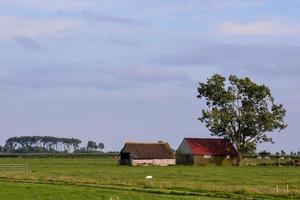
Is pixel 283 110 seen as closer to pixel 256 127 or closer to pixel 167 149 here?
pixel 256 127

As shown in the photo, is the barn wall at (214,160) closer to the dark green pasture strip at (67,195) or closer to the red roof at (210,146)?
the red roof at (210,146)

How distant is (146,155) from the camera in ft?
378

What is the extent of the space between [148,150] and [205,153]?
9.99m

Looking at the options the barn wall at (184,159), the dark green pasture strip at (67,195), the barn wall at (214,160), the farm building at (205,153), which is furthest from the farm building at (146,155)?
the dark green pasture strip at (67,195)

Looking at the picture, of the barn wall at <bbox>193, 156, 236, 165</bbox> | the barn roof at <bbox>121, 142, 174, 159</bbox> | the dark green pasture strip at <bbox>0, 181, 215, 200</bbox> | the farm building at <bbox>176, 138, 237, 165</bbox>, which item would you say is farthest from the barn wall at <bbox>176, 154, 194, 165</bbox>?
the dark green pasture strip at <bbox>0, 181, 215, 200</bbox>

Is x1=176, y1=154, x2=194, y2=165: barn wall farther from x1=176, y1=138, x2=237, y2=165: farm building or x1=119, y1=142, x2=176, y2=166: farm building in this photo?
x1=119, y1=142, x2=176, y2=166: farm building

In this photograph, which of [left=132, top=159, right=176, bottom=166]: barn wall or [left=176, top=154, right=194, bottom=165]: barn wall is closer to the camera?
[left=132, top=159, right=176, bottom=166]: barn wall

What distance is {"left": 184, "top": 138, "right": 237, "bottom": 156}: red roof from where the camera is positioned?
116m

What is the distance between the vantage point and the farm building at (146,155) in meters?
114

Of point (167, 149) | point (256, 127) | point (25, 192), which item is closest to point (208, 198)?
point (25, 192)

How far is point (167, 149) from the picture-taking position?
11881cm

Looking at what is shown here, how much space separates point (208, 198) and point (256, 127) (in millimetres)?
74365

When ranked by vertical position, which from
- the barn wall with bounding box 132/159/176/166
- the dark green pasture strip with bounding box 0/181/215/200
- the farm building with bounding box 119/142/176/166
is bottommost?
the dark green pasture strip with bounding box 0/181/215/200

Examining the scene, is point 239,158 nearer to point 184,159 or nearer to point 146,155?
point 184,159
